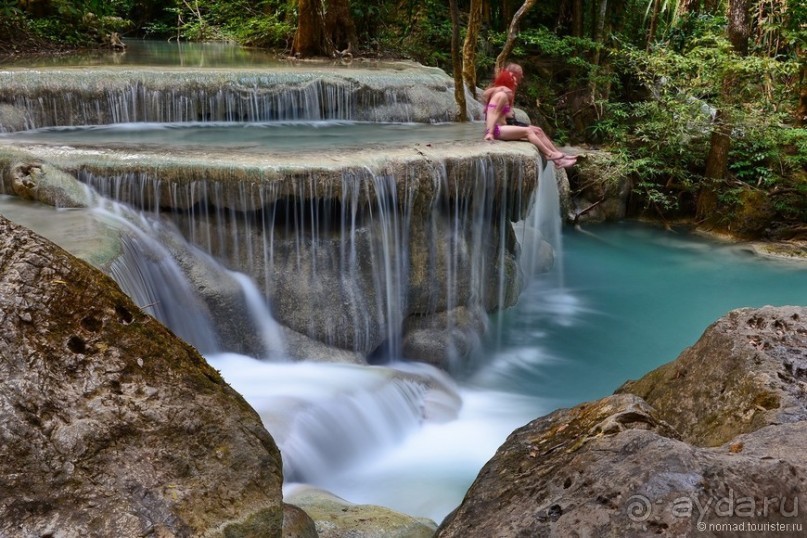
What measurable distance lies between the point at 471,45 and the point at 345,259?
4.85 m

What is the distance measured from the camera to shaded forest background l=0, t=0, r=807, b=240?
11719mm

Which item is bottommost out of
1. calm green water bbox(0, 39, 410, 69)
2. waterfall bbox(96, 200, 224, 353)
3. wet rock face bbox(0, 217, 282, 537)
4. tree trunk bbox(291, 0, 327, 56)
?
waterfall bbox(96, 200, 224, 353)

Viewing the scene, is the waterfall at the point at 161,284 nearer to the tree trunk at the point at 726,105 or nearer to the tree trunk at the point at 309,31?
the tree trunk at the point at 309,31

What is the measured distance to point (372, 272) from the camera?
22.5 ft

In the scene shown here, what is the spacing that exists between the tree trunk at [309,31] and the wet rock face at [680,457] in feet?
34.7

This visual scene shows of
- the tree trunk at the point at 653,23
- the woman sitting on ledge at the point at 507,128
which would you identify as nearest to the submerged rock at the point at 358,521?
the woman sitting on ledge at the point at 507,128

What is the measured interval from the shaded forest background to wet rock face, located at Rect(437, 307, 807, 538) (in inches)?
256

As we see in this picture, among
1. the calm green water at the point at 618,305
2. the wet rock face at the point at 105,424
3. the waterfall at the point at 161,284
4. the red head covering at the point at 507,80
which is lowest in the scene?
the calm green water at the point at 618,305

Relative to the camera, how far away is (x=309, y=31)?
1315cm

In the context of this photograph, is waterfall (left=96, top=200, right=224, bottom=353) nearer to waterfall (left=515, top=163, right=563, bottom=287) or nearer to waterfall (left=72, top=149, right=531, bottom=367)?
waterfall (left=72, top=149, right=531, bottom=367)

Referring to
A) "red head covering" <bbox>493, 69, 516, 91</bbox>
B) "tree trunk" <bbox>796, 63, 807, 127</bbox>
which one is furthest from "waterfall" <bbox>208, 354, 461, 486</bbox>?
"tree trunk" <bbox>796, 63, 807, 127</bbox>

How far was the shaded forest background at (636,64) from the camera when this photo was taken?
11719mm

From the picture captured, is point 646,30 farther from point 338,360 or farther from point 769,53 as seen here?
point 338,360

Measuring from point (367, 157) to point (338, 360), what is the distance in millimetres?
1861
